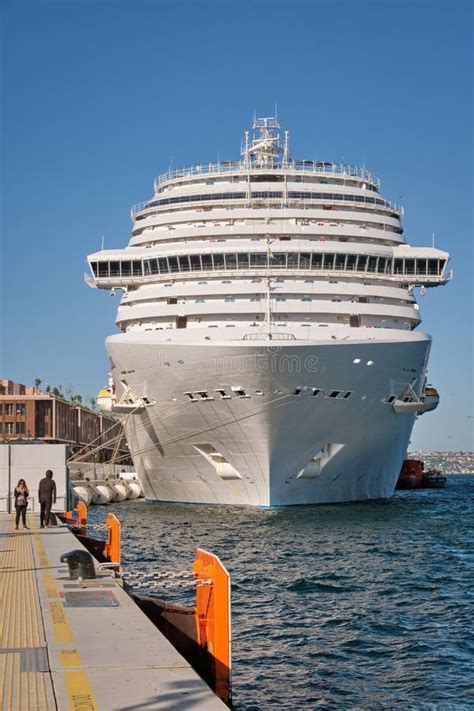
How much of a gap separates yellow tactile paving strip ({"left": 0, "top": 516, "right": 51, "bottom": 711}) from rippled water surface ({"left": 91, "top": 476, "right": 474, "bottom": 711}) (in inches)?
119

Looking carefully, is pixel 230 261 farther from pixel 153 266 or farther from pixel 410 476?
pixel 410 476

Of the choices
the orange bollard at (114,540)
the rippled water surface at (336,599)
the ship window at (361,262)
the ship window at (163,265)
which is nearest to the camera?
the rippled water surface at (336,599)

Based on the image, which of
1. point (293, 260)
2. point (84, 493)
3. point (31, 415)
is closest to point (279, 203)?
point (293, 260)

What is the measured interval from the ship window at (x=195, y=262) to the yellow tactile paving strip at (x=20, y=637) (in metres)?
26.5

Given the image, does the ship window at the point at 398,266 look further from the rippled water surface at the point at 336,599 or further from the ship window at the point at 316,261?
the rippled water surface at the point at 336,599

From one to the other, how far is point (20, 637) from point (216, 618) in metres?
2.75

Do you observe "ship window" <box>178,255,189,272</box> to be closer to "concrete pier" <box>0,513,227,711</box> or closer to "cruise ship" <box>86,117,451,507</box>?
"cruise ship" <box>86,117,451,507</box>

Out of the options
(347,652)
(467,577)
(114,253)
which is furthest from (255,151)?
(347,652)

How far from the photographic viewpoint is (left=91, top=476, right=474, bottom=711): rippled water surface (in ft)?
49.7

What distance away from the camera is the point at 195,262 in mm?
46219

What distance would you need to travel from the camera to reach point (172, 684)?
1037cm

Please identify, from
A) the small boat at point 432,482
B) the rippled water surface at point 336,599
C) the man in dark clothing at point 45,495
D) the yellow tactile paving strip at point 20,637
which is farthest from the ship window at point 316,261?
the small boat at point 432,482

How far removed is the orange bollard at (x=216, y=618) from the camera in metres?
13.7

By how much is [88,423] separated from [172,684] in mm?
154705
